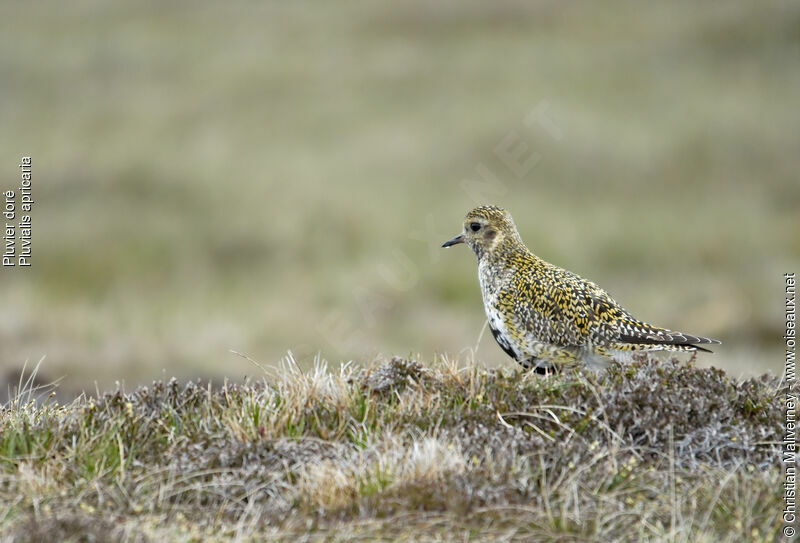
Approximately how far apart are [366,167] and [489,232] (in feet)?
67.0

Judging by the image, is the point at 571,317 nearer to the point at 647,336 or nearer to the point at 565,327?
the point at 565,327

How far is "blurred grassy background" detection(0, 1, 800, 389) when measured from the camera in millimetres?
20984

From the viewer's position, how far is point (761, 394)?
708 centimetres

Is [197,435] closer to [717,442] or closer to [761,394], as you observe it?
[717,442]

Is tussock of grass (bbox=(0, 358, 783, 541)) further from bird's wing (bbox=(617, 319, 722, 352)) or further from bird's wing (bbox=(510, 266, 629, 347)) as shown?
bird's wing (bbox=(510, 266, 629, 347))

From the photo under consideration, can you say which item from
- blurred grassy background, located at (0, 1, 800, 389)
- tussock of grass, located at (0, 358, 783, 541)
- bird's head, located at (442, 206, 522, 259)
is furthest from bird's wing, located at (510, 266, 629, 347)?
blurred grassy background, located at (0, 1, 800, 389)

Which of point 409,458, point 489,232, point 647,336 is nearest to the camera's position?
point 409,458

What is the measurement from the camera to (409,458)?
19.8 feet

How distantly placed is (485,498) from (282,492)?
A: 121cm

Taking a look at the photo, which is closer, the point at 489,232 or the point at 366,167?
the point at 489,232

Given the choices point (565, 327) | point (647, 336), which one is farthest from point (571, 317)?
point (647, 336)

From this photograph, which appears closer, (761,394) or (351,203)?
(761,394)

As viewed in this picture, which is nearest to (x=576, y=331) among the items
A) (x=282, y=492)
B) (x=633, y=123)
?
(x=282, y=492)

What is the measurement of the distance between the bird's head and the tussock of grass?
5.16 ft
